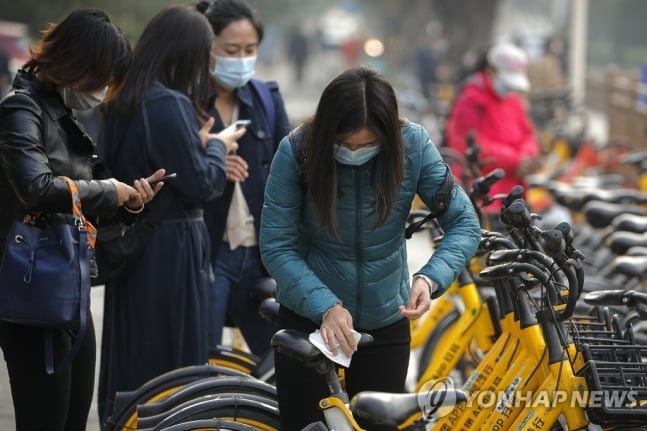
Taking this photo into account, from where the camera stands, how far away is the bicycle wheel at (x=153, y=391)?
4988mm

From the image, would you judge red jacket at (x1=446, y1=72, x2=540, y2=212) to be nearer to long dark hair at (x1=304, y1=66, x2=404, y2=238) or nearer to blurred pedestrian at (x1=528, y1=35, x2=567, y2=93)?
long dark hair at (x1=304, y1=66, x2=404, y2=238)

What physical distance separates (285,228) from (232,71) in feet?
6.58

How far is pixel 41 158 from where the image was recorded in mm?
4199

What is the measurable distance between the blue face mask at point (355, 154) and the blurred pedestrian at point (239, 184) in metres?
1.86

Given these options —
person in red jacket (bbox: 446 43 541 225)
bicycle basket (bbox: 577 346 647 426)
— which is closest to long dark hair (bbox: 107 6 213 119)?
bicycle basket (bbox: 577 346 647 426)

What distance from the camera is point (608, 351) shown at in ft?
13.6

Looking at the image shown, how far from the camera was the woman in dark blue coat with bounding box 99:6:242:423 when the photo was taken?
528 centimetres

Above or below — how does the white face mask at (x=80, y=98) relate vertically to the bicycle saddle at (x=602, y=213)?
above

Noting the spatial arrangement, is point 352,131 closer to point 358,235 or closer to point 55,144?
point 358,235

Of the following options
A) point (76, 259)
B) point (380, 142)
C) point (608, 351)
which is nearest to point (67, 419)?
point (76, 259)

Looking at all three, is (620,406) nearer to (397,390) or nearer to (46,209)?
(397,390)

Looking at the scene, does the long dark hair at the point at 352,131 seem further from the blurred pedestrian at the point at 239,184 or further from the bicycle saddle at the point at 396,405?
the blurred pedestrian at the point at 239,184

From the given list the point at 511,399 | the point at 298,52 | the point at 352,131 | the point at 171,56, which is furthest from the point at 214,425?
the point at 298,52

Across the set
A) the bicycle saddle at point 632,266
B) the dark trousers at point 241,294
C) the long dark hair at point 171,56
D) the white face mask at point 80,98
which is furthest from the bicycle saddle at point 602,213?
the white face mask at point 80,98
